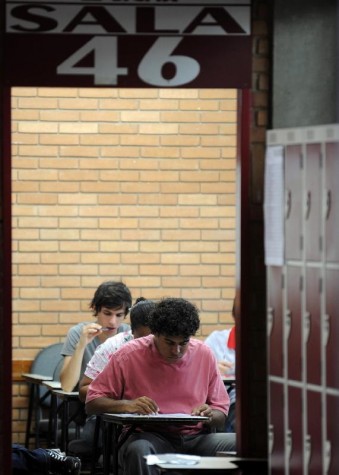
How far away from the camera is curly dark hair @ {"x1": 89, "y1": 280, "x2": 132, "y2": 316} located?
31.5 feet

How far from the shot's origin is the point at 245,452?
6.51 m

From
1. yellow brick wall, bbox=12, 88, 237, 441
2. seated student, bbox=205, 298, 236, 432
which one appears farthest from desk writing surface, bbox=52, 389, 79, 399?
yellow brick wall, bbox=12, 88, 237, 441

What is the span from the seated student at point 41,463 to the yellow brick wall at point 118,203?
231cm

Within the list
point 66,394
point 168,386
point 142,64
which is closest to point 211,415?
point 168,386

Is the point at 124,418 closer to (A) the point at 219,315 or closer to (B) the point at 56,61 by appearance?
(B) the point at 56,61

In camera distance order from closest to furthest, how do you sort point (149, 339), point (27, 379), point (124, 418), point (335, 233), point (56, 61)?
point (335, 233)
point (56, 61)
point (124, 418)
point (149, 339)
point (27, 379)

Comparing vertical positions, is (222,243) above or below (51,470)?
above

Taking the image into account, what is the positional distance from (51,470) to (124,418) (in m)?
1.28

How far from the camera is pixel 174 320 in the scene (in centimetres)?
787

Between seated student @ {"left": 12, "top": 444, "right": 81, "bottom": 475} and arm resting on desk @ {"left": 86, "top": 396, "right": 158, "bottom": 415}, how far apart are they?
27.8 inches

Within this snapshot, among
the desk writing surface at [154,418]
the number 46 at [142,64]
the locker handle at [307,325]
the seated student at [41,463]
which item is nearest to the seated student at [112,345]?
the seated student at [41,463]

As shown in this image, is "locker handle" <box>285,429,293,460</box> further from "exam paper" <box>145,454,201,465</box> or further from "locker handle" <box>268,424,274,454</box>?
"exam paper" <box>145,454,201,465</box>

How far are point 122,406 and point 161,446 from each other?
0.33 metres

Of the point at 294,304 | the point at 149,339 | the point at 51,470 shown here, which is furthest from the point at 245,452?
the point at 51,470
